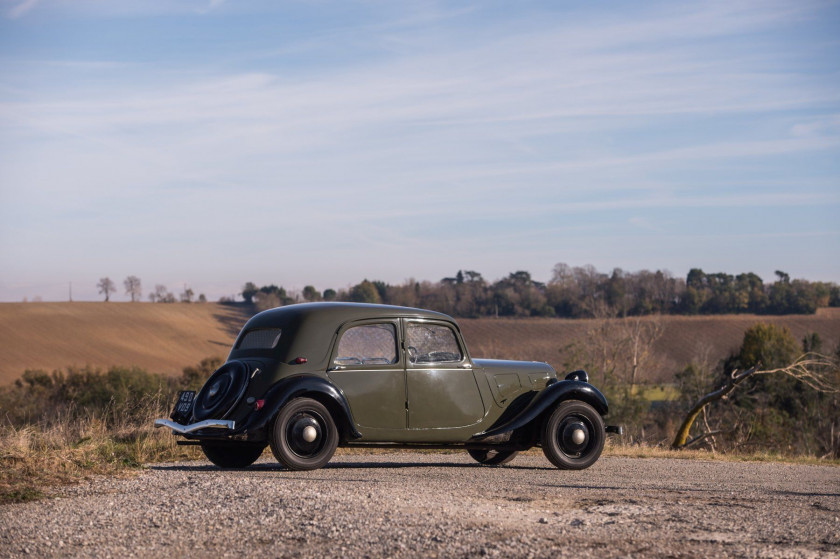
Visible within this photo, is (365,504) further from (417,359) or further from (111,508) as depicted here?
(417,359)

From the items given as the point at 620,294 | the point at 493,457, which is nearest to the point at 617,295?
the point at 620,294

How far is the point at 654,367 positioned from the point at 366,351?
5254 cm

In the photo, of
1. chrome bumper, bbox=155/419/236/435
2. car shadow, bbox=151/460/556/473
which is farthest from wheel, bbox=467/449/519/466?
chrome bumper, bbox=155/419/236/435

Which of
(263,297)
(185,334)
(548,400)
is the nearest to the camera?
(548,400)

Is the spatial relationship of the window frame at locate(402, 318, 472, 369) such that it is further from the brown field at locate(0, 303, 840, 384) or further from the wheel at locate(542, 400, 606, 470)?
the brown field at locate(0, 303, 840, 384)

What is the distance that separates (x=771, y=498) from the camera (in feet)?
27.1

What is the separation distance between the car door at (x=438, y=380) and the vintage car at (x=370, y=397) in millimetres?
13

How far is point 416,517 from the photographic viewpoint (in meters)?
6.52

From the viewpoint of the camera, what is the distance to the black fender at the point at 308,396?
931 cm

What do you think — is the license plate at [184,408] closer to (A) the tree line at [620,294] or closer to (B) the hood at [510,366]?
(B) the hood at [510,366]

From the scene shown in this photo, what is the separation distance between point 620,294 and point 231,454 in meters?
82.1

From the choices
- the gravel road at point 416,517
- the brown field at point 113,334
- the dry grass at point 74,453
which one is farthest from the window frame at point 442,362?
the brown field at point 113,334

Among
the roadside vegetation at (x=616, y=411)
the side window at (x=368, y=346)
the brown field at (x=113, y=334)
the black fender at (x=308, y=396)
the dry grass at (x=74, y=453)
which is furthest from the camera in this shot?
the brown field at (x=113, y=334)

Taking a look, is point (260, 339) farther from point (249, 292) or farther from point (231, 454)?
point (249, 292)
